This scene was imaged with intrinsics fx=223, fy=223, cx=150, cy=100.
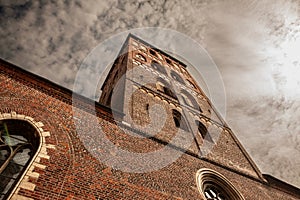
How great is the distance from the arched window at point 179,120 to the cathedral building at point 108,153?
0.17 feet

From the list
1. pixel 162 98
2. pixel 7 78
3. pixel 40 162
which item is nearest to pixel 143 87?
pixel 162 98

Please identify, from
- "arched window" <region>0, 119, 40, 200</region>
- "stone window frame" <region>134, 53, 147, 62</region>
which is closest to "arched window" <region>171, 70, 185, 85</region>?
"stone window frame" <region>134, 53, 147, 62</region>

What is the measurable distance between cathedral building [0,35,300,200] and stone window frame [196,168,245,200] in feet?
0.12

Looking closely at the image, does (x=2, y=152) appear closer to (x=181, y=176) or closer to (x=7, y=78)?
(x=7, y=78)

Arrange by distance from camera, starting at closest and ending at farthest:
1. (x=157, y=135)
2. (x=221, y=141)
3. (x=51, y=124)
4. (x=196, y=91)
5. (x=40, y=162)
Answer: (x=40, y=162)
(x=51, y=124)
(x=157, y=135)
(x=221, y=141)
(x=196, y=91)

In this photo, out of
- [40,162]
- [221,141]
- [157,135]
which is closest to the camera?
[40,162]

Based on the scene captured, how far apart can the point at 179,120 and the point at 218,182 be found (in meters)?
3.52

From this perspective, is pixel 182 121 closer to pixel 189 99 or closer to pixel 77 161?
pixel 189 99

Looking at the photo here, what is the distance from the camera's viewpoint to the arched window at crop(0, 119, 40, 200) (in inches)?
193

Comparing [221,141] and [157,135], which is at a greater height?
[221,141]

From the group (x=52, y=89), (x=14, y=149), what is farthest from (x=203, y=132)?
(x=14, y=149)

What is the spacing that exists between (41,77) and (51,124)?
6.44 ft

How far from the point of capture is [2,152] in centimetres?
535

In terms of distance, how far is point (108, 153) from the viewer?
640 cm
